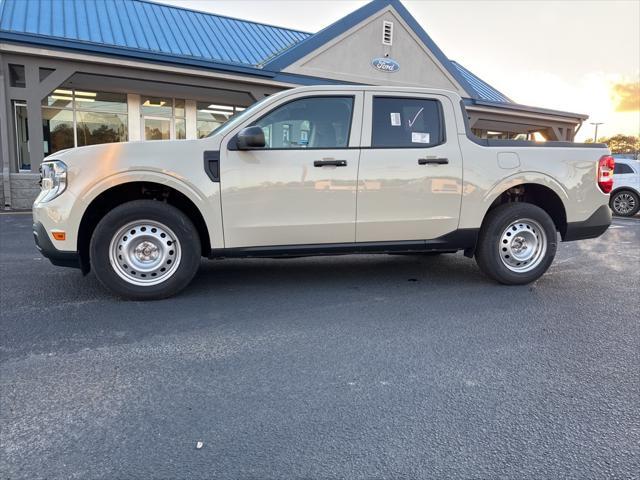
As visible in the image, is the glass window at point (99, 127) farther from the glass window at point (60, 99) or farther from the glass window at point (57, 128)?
the glass window at point (60, 99)

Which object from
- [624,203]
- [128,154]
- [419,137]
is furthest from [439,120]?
[624,203]

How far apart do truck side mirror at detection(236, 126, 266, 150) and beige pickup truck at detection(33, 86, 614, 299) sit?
13 millimetres

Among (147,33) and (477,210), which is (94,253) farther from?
(147,33)

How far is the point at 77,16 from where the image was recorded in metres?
13.6

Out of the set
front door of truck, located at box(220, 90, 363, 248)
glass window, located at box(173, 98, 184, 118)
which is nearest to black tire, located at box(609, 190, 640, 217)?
front door of truck, located at box(220, 90, 363, 248)

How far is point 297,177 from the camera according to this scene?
436 cm

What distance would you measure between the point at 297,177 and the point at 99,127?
13.8m

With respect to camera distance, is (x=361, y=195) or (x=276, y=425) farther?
(x=361, y=195)

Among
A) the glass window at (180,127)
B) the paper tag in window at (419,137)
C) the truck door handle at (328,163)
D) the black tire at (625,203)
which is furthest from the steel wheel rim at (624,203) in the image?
the glass window at (180,127)

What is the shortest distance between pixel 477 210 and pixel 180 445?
368cm

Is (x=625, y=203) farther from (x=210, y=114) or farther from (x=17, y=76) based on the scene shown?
(x=17, y=76)

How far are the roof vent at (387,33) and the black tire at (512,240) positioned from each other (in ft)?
44.1

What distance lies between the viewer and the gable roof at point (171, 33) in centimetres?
1235

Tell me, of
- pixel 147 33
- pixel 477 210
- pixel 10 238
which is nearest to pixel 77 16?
pixel 147 33
